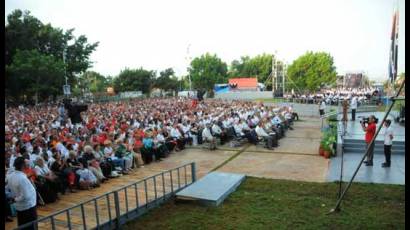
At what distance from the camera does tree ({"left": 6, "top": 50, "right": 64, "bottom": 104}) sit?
32375mm

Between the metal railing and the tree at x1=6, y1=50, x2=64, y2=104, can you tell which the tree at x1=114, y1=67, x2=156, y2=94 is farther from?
the metal railing

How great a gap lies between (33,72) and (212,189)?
2953cm

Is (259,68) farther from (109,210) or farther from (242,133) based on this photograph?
(109,210)

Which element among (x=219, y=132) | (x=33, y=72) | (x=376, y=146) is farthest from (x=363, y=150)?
(x=33, y=72)

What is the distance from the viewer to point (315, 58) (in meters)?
61.2

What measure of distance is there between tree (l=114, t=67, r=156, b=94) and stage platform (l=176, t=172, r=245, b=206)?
5406 centimetres

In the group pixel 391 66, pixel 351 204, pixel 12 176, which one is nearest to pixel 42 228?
pixel 12 176

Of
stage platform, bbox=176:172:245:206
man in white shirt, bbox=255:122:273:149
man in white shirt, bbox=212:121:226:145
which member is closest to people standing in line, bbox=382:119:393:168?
man in white shirt, bbox=255:122:273:149

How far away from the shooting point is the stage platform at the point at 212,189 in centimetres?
844

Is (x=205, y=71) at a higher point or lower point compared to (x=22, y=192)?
higher

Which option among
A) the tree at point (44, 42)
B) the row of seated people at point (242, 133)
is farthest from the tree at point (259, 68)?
the row of seated people at point (242, 133)

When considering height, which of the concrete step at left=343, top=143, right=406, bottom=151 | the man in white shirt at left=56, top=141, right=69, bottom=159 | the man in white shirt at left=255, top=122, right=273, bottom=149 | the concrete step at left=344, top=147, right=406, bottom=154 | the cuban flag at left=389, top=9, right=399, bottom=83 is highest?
the cuban flag at left=389, top=9, right=399, bottom=83

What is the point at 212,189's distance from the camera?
29.6 feet

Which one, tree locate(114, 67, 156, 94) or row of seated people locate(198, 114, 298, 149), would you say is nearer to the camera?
row of seated people locate(198, 114, 298, 149)
